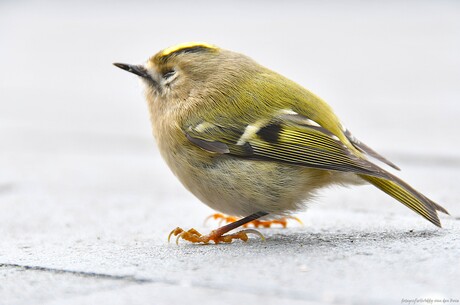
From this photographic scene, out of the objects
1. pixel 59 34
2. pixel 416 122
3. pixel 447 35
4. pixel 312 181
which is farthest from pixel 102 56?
pixel 312 181

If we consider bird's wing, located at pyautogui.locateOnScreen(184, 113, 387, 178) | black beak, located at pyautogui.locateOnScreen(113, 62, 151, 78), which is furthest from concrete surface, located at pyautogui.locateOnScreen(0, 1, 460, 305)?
bird's wing, located at pyautogui.locateOnScreen(184, 113, 387, 178)

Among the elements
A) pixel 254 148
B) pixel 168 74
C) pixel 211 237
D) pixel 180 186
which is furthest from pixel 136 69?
pixel 180 186

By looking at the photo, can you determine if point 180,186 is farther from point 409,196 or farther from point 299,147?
point 409,196

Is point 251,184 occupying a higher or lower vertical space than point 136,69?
lower

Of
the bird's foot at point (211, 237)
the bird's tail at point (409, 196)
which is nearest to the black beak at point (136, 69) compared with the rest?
the bird's foot at point (211, 237)

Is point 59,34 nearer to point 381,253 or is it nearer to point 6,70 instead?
point 6,70

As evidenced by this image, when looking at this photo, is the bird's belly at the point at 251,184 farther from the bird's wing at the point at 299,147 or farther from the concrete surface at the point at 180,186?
the concrete surface at the point at 180,186
